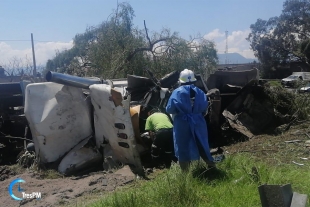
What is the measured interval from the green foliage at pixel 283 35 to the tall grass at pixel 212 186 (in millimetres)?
40773

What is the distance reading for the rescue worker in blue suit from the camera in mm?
5551

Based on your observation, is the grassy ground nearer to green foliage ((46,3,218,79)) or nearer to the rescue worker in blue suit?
the rescue worker in blue suit

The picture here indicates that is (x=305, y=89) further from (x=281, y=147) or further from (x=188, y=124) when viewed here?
(x=188, y=124)

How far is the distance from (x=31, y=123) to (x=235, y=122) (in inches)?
177

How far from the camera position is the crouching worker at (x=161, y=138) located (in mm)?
6829

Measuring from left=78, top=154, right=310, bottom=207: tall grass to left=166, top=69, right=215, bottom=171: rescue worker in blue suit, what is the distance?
7.7 inches

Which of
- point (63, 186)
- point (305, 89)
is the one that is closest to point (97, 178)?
point (63, 186)

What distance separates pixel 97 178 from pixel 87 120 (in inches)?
68.1

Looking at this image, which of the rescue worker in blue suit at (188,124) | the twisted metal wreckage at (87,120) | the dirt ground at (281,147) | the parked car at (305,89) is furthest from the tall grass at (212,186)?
the parked car at (305,89)

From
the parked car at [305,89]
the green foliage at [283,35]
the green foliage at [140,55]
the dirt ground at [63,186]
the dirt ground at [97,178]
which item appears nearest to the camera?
the dirt ground at [63,186]

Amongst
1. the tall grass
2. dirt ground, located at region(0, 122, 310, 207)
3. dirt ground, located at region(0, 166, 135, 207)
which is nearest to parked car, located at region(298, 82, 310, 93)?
dirt ground, located at region(0, 122, 310, 207)

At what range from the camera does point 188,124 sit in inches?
219

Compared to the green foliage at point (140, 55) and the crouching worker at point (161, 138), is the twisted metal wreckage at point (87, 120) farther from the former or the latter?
the green foliage at point (140, 55)

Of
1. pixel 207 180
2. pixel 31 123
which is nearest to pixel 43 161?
pixel 31 123
